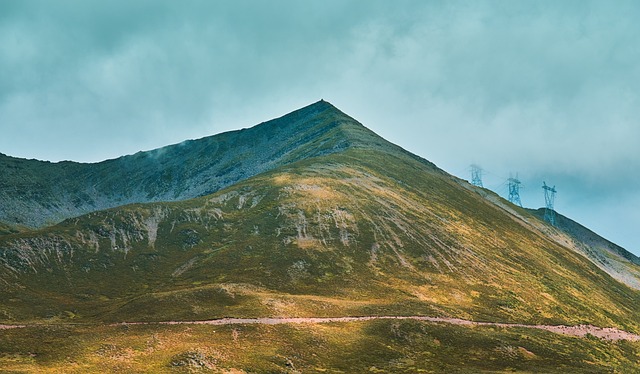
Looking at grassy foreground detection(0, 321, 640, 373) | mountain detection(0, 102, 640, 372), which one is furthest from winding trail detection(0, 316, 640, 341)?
grassy foreground detection(0, 321, 640, 373)

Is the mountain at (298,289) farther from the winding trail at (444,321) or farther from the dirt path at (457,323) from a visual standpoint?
the dirt path at (457,323)

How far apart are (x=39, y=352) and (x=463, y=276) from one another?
137 m

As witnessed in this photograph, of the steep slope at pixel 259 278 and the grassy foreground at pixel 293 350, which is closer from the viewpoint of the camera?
the grassy foreground at pixel 293 350

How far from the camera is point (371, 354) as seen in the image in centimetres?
10175

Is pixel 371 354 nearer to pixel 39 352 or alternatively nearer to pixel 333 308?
pixel 333 308

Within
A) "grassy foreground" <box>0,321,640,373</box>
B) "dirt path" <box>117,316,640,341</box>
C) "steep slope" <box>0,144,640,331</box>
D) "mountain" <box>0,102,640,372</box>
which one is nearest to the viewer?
"grassy foreground" <box>0,321,640,373</box>

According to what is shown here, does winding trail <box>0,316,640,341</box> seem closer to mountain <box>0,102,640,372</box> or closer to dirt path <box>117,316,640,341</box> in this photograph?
dirt path <box>117,316,640,341</box>

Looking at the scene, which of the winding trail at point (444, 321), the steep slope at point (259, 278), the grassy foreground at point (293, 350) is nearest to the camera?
the grassy foreground at point (293, 350)

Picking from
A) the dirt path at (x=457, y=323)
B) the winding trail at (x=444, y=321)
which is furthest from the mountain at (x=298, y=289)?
the dirt path at (x=457, y=323)

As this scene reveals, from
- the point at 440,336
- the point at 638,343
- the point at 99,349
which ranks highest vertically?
the point at 99,349

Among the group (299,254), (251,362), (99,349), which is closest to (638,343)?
(299,254)

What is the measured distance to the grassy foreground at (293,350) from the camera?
8594 cm

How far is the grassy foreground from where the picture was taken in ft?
282

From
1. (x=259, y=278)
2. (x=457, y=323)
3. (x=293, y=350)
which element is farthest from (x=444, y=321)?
(x=259, y=278)
